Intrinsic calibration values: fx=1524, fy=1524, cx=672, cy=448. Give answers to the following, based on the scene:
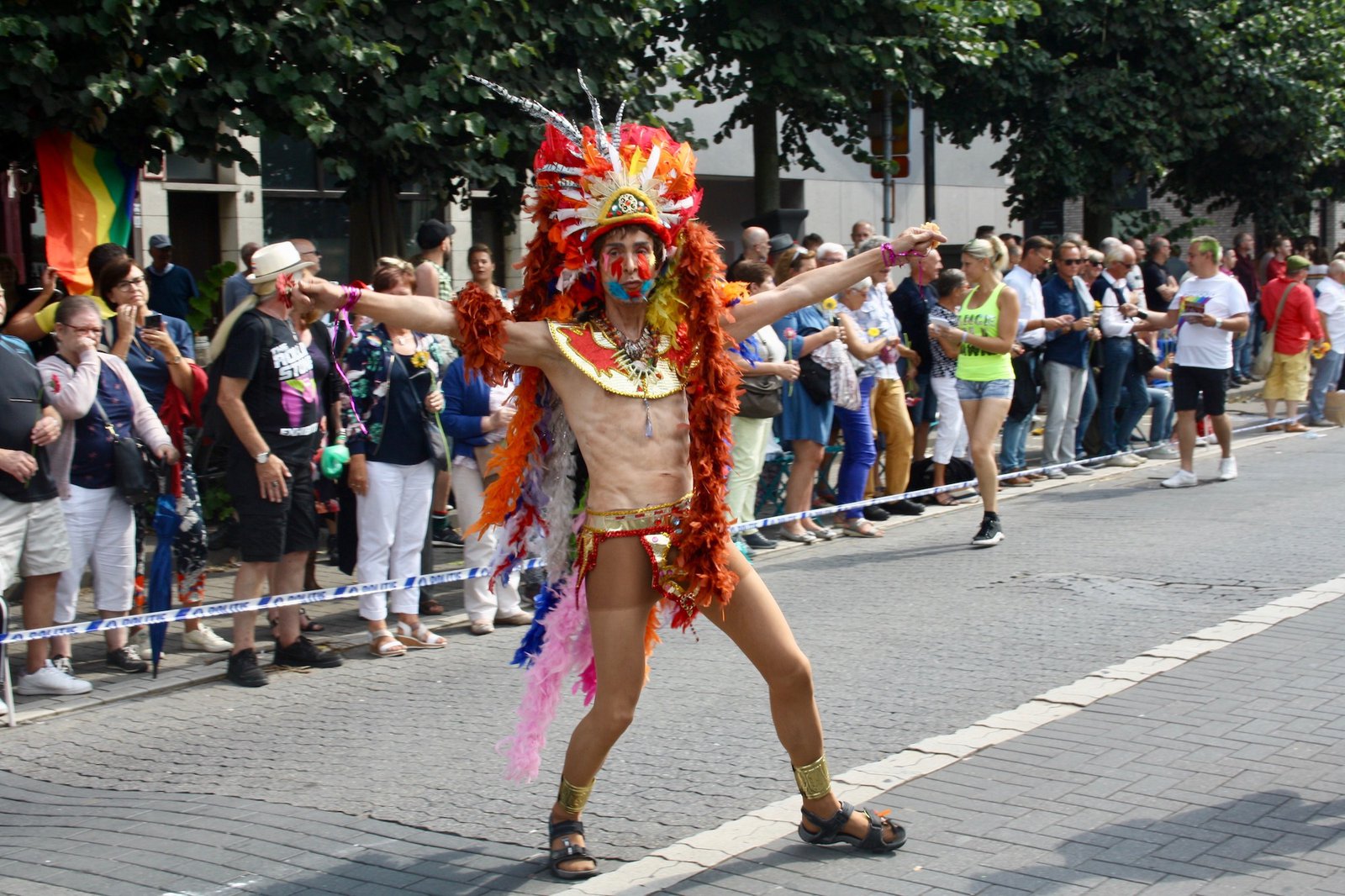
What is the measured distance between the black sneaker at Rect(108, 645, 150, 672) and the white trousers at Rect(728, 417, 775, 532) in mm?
3905

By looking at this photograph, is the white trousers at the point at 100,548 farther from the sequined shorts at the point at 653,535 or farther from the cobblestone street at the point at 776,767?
the sequined shorts at the point at 653,535

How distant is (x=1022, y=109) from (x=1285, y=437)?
5.70m

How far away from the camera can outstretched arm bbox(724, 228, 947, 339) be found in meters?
4.97

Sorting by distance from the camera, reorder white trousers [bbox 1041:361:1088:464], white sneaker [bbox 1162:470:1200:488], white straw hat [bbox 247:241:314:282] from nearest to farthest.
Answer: white straw hat [bbox 247:241:314:282] → white sneaker [bbox 1162:470:1200:488] → white trousers [bbox 1041:361:1088:464]

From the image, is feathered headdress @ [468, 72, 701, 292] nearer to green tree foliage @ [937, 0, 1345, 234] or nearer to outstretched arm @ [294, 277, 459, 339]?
outstretched arm @ [294, 277, 459, 339]

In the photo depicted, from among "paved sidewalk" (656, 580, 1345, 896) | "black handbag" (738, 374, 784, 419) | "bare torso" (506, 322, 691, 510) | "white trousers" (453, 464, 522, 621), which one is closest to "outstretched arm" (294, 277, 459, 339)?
"bare torso" (506, 322, 691, 510)

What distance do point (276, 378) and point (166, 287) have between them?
4981 mm

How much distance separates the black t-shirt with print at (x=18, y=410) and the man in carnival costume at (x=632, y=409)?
3.20 meters

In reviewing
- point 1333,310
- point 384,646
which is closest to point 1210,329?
point 1333,310

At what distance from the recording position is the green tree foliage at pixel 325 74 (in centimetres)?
898

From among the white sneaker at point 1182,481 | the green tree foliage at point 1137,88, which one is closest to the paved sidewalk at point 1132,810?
the white sneaker at point 1182,481

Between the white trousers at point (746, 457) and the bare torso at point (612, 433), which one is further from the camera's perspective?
the white trousers at point (746, 457)

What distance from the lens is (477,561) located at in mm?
8391

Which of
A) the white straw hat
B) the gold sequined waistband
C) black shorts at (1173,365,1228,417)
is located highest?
the white straw hat
